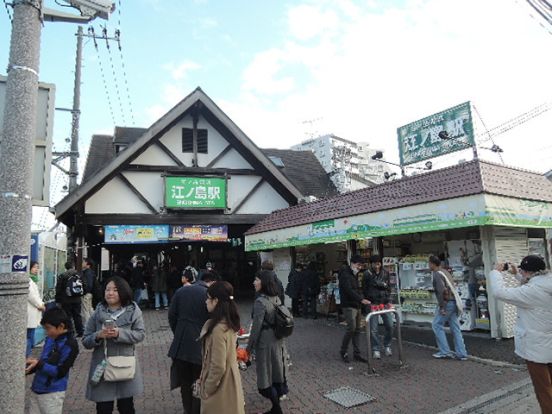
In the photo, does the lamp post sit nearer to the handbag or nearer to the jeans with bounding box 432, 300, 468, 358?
the handbag

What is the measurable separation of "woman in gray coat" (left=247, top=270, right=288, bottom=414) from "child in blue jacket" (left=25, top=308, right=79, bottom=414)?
1.92 m

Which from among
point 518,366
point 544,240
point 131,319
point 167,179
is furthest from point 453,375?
point 167,179

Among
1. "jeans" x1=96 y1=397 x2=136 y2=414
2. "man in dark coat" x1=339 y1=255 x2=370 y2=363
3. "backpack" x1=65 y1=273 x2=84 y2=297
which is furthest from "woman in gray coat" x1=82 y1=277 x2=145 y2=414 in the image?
"backpack" x1=65 y1=273 x2=84 y2=297

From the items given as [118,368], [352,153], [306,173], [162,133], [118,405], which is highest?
[352,153]

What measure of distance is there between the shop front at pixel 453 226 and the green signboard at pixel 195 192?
4.39m

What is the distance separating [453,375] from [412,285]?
408cm

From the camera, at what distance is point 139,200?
47.4 feet

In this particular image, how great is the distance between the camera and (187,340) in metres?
4.55

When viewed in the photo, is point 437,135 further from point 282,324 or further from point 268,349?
point 268,349

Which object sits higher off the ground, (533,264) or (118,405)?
(533,264)

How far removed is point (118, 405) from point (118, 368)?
39 cm

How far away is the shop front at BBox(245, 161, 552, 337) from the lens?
8055mm

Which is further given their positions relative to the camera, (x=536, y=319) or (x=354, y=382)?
(x=354, y=382)

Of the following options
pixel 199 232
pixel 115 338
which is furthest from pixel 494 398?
pixel 199 232
